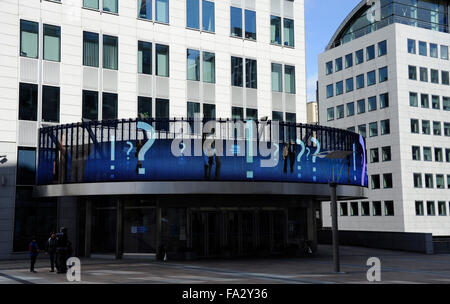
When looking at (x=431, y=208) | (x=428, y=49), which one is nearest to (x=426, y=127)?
(x=431, y=208)

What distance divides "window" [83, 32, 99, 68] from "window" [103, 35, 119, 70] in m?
0.57

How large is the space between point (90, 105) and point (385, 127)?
155ft

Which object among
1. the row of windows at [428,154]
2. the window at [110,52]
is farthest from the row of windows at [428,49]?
the window at [110,52]

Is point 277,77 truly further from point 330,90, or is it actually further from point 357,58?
point 330,90

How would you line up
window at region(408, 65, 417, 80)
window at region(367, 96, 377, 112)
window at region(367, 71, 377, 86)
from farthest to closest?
window at region(367, 71, 377, 86) < window at region(367, 96, 377, 112) < window at region(408, 65, 417, 80)

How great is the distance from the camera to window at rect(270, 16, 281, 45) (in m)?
44.2

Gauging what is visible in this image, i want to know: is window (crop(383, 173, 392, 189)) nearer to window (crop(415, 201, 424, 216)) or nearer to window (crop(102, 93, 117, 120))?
window (crop(415, 201, 424, 216))

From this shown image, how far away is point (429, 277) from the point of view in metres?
25.0

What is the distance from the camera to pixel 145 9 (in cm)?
3947

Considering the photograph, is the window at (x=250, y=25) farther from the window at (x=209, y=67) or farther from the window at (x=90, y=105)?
the window at (x=90, y=105)

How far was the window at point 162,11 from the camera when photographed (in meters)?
39.9

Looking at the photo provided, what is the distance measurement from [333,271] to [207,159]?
9769 millimetres

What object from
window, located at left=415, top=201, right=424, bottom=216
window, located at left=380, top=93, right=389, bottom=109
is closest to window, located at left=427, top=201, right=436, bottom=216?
window, located at left=415, top=201, right=424, bottom=216
